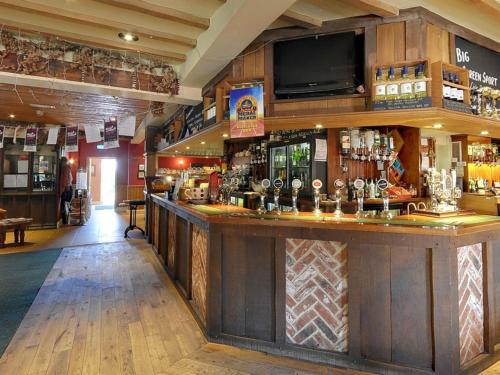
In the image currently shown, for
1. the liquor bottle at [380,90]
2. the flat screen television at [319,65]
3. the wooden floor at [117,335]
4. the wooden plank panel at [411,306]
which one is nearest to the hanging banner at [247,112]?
the flat screen television at [319,65]

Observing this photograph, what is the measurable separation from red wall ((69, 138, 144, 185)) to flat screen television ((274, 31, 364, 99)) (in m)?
11.1

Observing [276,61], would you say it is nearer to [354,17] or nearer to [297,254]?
[354,17]

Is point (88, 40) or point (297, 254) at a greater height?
point (88, 40)

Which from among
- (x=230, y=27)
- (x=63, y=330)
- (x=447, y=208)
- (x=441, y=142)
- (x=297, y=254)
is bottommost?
(x=63, y=330)

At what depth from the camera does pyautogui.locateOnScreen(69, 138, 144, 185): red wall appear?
12695 millimetres

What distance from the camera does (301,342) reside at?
2.34 m

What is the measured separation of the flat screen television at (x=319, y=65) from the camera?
3088mm

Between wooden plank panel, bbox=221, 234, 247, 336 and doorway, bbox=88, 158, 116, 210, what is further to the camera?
doorway, bbox=88, 158, 116, 210

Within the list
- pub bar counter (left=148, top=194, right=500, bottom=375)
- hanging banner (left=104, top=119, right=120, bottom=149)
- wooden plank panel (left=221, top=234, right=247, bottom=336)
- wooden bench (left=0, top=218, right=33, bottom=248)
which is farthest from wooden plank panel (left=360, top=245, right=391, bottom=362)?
wooden bench (left=0, top=218, right=33, bottom=248)

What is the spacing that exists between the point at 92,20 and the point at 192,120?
2.29m

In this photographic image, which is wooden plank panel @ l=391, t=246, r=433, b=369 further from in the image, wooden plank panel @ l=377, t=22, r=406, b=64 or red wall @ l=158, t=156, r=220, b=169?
red wall @ l=158, t=156, r=220, b=169

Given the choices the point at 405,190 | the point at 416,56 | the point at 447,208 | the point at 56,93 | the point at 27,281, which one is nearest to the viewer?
the point at 447,208

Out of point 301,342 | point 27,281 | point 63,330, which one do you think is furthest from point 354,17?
point 27,281

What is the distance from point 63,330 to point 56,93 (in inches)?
153
